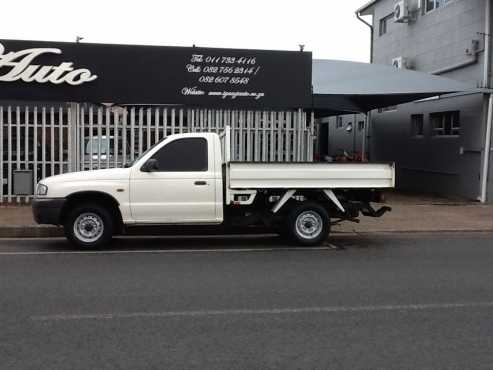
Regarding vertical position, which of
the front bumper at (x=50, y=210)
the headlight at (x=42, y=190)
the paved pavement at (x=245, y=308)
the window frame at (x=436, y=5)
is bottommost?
the paved pavement at (x=245, y=308)

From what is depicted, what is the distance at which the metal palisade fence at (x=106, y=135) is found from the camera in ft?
50.7

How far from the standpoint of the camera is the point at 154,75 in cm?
1561

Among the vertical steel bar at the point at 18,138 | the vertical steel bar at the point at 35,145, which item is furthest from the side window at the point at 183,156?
the vertical steel bar at the point at 18,138

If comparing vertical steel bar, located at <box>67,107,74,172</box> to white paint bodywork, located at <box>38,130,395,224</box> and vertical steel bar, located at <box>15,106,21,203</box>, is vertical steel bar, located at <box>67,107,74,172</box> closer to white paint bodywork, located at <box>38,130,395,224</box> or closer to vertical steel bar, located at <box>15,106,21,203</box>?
vertical steel bar, located at <box>15,106,21,203</box>

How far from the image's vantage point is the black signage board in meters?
15.1

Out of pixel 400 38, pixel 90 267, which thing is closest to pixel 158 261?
pixel 90 267

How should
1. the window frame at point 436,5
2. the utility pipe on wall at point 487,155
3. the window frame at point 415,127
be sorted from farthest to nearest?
1. the window frame at point 415,127
2. the window frame at point 436,5
3. the utility pipe on wall at point 487,155

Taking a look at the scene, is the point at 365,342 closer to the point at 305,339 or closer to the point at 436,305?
the point at 305,339

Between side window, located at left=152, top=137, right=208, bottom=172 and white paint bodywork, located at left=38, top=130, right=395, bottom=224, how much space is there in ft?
0.27

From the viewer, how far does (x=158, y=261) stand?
29.3 feet

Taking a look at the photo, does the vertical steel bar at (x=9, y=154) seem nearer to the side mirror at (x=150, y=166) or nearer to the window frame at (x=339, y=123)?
the side mirror at (x=150, y=166)

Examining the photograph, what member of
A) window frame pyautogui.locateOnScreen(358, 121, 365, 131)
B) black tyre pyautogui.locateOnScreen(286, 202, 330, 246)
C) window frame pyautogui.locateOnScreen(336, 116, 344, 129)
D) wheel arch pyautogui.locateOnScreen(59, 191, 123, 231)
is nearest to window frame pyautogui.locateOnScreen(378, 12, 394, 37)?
window frame pyautogui.locateOnScreen(358, 121, 365, 131)

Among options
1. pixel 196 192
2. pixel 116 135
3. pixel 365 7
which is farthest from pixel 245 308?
pixel 365 7

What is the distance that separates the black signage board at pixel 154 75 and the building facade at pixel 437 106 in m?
5.49
